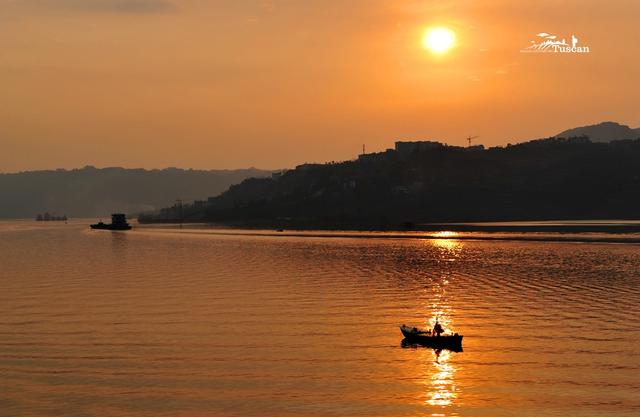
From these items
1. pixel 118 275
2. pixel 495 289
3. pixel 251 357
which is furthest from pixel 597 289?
pixel 118 275

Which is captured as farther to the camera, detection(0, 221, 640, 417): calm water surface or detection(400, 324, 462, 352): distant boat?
detection(400, 324, 462, 352): distant boat

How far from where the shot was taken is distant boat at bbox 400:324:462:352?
212 feet

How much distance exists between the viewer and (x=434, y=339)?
214 ft

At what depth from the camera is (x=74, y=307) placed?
8869cm

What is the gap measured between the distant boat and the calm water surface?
0.90 metres

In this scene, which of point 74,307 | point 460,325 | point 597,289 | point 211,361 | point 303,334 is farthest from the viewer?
point 597,289

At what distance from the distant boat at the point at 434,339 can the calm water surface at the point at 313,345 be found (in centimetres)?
90

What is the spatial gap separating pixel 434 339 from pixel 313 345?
10117 mm

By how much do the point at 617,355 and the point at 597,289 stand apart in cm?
4748

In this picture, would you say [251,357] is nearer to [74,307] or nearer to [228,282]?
[74,307]

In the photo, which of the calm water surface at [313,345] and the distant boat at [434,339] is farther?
the distant boat at [434,339]

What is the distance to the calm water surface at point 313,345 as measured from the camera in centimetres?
4953

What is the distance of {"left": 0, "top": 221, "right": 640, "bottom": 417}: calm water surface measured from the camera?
4953cm

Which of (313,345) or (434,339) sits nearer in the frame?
(434,339)
